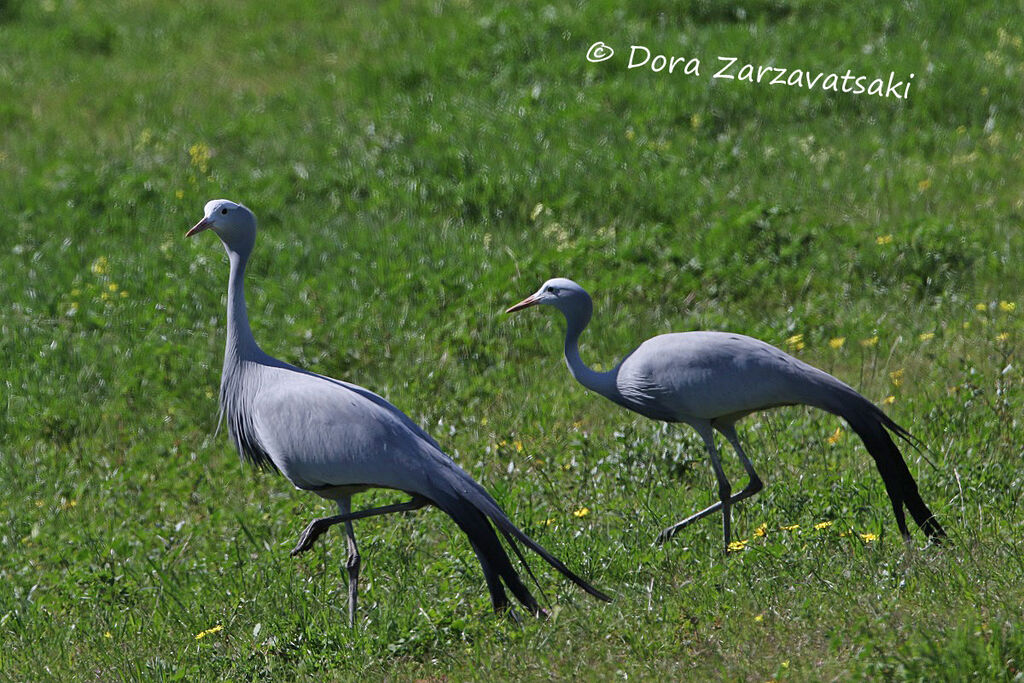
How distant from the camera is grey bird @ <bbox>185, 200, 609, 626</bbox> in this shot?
203 inches

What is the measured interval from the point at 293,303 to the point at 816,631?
521 centimetres

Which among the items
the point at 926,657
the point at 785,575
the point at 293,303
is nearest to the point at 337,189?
the point at 293,303

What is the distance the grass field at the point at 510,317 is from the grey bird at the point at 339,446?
0.30 metres

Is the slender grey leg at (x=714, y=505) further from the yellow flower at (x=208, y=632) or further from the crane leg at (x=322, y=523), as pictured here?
the yellow flower at (x=208, y=632)

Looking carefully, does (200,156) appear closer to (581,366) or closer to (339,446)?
(581,366)

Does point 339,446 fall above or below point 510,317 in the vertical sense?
above

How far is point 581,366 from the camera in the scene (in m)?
6.05

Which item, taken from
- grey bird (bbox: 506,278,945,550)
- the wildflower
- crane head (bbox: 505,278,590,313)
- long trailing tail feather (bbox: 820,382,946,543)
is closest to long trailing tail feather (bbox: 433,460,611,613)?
grey bird (bbox: 506,278,945,550)

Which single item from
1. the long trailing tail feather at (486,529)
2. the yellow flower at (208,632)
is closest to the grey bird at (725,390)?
the long trailing tail feather at (486,529)

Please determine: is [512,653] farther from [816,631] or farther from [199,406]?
[199,406]

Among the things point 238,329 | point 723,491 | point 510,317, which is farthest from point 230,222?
point 510,317

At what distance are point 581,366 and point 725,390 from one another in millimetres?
724

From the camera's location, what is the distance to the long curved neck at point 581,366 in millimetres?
5973

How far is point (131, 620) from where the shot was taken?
5.85 m
